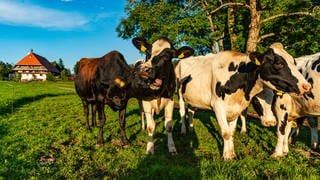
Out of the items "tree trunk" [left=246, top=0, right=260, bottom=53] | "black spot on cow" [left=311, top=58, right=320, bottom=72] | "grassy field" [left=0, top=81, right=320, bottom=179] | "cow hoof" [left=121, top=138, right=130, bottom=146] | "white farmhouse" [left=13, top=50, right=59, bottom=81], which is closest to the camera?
"grassy field" [left=0, top=81, right=320, bottom=179]

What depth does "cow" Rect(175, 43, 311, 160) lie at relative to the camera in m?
7.19

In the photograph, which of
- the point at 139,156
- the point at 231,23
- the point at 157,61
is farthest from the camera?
the point at 231,23

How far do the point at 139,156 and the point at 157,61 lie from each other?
2.08 m

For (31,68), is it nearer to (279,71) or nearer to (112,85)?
Answer: (112,85)

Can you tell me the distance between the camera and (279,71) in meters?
7.21

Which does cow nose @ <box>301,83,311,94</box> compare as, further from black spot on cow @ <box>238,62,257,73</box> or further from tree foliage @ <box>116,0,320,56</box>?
tree foliage @ <box>116,0,320,56</box>

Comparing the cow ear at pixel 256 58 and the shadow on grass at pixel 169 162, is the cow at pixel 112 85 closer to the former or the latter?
the shadow on grass at pixel 169 162

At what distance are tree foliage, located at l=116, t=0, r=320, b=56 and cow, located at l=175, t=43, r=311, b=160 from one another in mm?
13592

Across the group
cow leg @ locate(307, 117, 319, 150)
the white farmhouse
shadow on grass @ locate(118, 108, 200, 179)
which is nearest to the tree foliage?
cow leg @ locate(307, 117, 319, 150)

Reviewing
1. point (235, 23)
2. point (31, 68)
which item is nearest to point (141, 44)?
point (235, 23)

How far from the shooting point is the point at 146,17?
84.1ft

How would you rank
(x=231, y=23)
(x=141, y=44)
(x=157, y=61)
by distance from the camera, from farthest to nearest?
(x=231, y=23)
(x=141, y=44)
(x=157, y=61)

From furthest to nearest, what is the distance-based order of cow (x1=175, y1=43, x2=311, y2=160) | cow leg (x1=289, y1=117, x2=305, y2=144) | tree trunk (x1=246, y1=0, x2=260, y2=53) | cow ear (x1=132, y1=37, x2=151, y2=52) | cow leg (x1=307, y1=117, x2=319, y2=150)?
tree trunk (x1=246, y1=0, x2=260, y2=53), cow leg (x1=289, y1=117, x2=305, y2=144), cow leg (x1=307, y1=117, x2=319, y2=150), cow ear (x1=132, y1=37, x2=151, y2=52), cow (x1=175, y1=43, x2=311, y2=160)

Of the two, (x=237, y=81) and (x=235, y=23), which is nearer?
(x=237, y=81)
